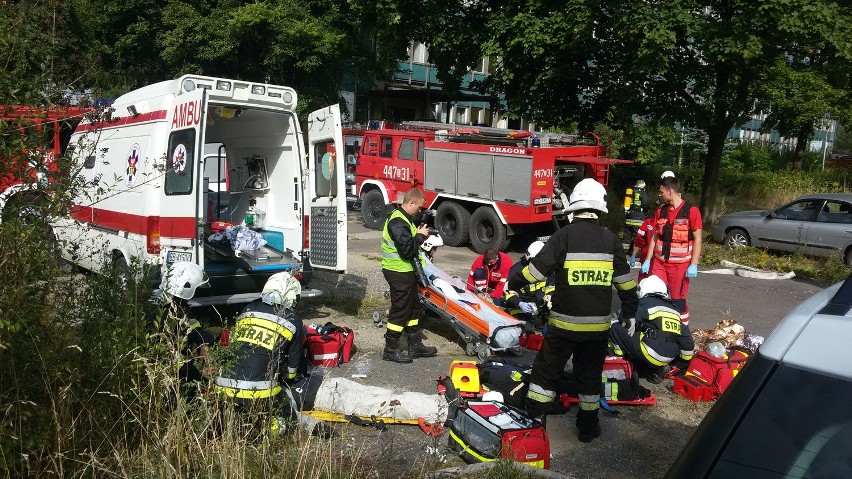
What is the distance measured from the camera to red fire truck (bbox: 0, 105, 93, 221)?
3.26 metres

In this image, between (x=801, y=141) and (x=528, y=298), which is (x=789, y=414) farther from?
(x=801, y=141)

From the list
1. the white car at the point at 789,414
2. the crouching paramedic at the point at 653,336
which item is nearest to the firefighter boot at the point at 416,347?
the crouching paramedic at the point at 653,336

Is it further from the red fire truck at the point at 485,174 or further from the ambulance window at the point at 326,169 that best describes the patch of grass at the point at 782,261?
the ambulance window at the point at 326,169

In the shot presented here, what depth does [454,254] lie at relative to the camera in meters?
13.2

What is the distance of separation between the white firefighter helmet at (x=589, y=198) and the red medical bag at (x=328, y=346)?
2.50 metres

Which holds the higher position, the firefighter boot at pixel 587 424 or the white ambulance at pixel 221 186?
the white ambulance at pixel 221 186

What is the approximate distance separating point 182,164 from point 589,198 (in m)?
3.91

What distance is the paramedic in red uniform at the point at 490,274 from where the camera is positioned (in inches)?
315

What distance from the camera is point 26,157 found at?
3295 mm

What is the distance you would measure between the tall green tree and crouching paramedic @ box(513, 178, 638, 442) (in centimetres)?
769

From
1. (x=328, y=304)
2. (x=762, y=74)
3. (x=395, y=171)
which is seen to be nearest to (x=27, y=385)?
(x=328, y=304)

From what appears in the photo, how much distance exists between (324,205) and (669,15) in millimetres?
7319

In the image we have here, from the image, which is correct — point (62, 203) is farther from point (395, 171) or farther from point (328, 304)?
point (395, 171)

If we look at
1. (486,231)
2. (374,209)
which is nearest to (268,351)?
(486,231)
